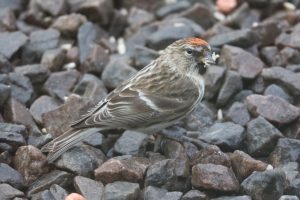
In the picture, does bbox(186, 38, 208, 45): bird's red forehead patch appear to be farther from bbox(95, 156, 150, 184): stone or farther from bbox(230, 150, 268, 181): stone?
bbox(95, 156, 150, 184): stone

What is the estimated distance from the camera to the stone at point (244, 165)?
548 centimetres

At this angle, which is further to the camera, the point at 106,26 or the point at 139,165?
the point at 106,26

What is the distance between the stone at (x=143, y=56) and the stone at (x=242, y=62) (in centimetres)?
63

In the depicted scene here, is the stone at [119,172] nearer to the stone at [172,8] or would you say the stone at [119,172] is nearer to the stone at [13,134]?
the stone at [13,134]

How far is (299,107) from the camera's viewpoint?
252 inches

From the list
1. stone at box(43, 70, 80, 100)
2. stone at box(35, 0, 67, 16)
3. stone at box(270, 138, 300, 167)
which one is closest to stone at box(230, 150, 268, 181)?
stone at box(270, 138, 300, 167)

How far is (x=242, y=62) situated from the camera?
6.88m

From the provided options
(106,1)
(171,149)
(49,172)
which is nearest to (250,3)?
(106,1)

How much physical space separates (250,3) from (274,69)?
4.81 ft

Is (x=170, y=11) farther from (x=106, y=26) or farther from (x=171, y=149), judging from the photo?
(x=171, y=149)

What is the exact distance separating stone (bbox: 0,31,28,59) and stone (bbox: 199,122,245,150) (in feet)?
6.78

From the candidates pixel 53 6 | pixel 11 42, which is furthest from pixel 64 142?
pixel 53 6

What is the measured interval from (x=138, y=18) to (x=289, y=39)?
1581mm

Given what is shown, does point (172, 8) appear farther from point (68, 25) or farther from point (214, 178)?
point (214, 178)
